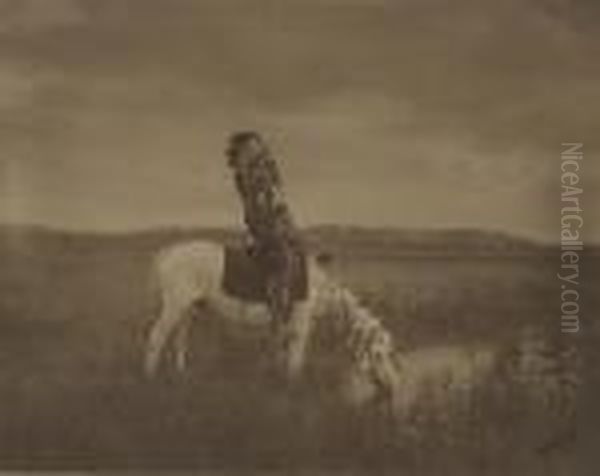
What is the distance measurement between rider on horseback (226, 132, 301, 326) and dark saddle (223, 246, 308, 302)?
16 mm

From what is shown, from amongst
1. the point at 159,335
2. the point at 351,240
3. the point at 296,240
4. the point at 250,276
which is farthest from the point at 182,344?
the point at 351,240

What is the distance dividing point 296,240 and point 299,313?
0.29 meters

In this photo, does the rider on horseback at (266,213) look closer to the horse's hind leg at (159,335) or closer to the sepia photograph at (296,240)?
the sepia photograph at (296,240)

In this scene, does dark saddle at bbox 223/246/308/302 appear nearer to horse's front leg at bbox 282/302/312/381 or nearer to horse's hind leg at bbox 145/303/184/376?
horse's front leg at bbox 282/302/312/381

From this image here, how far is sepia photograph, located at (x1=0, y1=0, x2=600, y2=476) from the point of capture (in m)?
5.59

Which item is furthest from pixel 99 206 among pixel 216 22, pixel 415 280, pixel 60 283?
pixel 415 280

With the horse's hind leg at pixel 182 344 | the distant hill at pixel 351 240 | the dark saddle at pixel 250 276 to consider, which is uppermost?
the distant hill at pixel 351 240

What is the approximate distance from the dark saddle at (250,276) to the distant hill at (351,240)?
2.6 inches

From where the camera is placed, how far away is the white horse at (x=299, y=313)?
5625 millimetres

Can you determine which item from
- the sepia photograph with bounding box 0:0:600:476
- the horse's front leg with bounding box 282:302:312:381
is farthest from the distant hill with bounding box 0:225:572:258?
the horse's front leg with bounding box 282:302:312:381

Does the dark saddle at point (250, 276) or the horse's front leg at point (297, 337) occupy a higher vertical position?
the dark saddle at point (250, 276)

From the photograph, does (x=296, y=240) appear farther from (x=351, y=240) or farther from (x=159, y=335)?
(x=159, y=335)

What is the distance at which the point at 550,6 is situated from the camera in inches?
226

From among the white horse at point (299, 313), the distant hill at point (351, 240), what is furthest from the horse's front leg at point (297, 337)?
the distant hill at point (351, 240)
